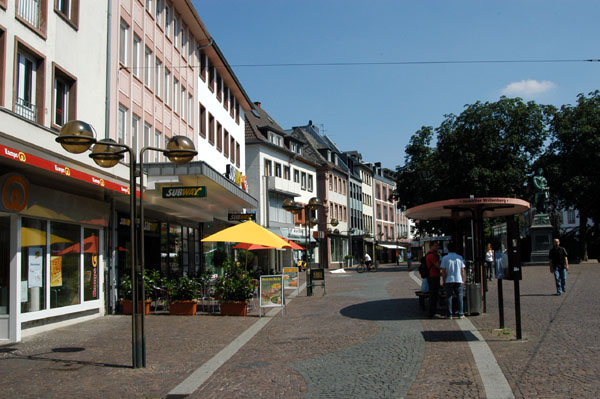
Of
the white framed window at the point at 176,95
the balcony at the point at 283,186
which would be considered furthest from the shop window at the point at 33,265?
the balcony at the point at 283,186

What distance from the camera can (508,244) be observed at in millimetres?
10945

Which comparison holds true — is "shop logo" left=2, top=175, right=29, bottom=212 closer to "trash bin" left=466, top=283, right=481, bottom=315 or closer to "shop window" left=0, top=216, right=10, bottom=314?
"shop window" left=0, top=216, right=10, bottom=314

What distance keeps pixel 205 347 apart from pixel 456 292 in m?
5.64

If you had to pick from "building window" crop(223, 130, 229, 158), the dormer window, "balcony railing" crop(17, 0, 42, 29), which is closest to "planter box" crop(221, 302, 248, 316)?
"balcony railing" crop(17, 0, 42, 29)

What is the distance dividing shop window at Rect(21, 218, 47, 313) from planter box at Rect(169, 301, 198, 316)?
159 inches

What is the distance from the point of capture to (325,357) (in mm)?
9680

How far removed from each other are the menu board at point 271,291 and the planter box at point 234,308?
0.73 metres

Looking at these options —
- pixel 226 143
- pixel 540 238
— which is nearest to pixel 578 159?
pixel 540 238

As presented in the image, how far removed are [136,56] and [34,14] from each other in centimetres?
730

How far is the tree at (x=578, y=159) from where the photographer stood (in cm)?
4312

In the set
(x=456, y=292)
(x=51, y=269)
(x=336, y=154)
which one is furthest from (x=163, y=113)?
(x=336, y=154)

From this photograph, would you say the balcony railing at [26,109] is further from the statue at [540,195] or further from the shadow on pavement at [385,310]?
the statue at [540,195]

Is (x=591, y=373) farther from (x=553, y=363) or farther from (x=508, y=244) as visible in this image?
(x=508, y=244)

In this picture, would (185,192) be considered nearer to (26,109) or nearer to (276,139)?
(26,109)
